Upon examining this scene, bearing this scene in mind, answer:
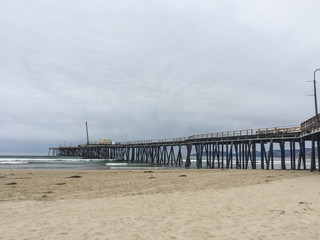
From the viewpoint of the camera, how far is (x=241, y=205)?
8.24 m

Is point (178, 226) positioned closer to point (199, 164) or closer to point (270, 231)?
point (270, 231)

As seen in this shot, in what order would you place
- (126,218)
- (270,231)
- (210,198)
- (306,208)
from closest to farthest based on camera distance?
1. (270,231)
2. (126,218)
3. (306,208)
4. (210,198)

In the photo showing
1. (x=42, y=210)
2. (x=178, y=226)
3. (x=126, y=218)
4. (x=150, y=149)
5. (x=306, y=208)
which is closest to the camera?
(x=178, y=226)

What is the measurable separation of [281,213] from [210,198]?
2.82m

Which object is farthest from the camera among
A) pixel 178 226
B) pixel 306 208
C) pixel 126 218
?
pixel 306 208

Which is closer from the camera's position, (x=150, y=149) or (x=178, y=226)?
(x=178, y=226)

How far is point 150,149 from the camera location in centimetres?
6050

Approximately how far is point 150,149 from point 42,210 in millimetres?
52453

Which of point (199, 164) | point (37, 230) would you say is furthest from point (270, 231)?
point (199, 164)

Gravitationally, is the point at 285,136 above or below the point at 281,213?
above

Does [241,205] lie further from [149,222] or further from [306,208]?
[149,222]

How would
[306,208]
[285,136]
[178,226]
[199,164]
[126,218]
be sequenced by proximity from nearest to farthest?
[178,226] < [126,218] < [306,208] < [285,136] < [199,164]

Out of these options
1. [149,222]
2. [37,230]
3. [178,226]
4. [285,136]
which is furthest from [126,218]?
[285,136]

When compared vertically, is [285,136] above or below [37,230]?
above
